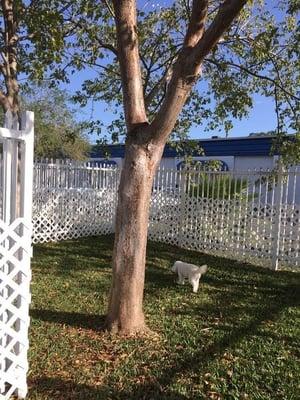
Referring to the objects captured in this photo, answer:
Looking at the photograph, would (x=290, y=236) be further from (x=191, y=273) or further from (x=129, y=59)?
(x=129, y=59)

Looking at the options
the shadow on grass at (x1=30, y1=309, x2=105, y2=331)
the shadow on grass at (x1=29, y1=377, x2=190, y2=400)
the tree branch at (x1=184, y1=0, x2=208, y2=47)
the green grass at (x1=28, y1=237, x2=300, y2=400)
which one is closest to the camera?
the shadow on grass at (x1=29, y1=377, x2=190, y2=400)

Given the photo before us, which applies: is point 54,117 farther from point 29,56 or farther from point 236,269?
point 236,269

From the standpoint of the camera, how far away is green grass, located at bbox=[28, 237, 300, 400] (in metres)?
3.85

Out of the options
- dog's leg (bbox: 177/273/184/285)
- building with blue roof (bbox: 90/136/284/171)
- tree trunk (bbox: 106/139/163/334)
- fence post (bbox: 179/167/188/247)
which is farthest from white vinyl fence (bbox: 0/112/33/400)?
building with blue roof (bbox: 90/136/284/171)

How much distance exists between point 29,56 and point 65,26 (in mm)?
1104

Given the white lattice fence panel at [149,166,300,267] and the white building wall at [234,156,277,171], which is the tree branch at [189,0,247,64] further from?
the white building wall at [234,156,277,171]

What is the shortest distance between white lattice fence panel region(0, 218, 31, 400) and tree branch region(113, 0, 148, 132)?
2.02 m

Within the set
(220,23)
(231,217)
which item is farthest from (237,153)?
(220,23)

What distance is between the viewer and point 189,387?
3.86m

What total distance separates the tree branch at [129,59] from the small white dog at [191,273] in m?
2.95

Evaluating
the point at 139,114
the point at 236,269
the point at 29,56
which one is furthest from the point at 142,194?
→ the point at 29,56

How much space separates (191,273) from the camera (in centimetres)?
706

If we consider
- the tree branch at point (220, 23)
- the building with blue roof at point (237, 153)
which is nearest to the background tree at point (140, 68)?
the tree branch at point (220, 23)

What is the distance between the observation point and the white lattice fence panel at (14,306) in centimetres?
336
